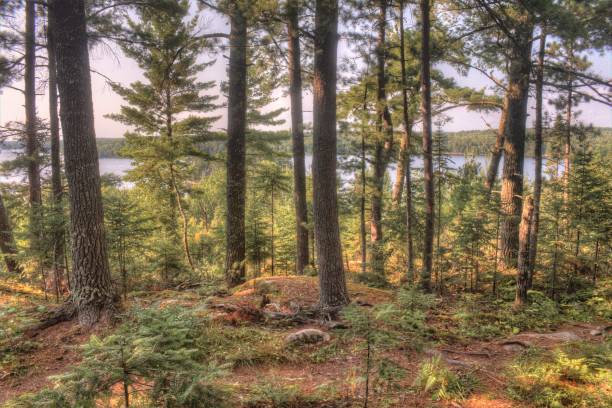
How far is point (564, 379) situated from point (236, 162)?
23.9ft

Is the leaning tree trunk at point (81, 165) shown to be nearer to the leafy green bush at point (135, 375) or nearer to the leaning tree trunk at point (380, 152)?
the leafy green bush at point (135, 375)

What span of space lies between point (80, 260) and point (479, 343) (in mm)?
6523

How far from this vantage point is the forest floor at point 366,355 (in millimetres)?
3635

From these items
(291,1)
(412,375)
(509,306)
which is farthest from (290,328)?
(291,1)

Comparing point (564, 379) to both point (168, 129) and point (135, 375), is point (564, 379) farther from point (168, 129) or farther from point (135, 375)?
point (168, 129)

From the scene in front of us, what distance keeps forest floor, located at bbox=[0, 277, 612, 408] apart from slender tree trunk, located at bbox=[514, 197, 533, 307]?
81 centimetres

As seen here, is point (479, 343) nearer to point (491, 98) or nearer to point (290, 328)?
point (290, 328)

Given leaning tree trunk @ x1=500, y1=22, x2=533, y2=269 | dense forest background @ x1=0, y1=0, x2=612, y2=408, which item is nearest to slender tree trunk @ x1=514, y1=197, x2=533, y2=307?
dense forest background @ x1=0, y1=0, x2=612, y2=408

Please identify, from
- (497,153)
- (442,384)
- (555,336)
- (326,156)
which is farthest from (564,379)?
(497,153)

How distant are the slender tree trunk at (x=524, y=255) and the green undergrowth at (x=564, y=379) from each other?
2848mm

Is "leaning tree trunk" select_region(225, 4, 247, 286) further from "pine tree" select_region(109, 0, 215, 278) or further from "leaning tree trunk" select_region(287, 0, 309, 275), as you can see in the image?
"pine tree" select_region(109, 0, 215, 278)

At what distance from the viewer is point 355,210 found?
1308 cm

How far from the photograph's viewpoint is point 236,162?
8.76 meters

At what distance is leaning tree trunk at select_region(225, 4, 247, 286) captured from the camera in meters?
8.41
